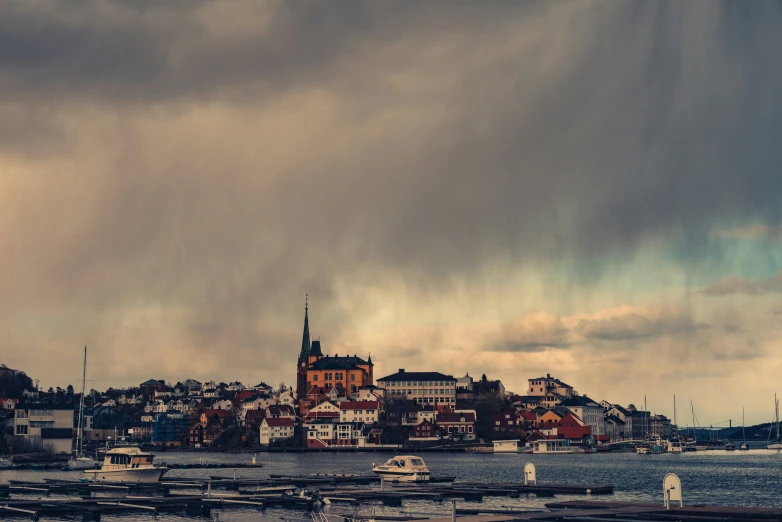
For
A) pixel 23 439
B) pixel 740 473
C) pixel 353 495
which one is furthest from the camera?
pixel 23 439

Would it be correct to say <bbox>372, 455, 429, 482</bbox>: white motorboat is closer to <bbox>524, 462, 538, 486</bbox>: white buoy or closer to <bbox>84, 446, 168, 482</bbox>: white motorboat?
<bbox>524, 462, 538, 486</bbox>: white buoy

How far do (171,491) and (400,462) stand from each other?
2338cm

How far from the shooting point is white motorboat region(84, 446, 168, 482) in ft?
303

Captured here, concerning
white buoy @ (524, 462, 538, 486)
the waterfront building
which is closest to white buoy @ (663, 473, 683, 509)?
white buoy @ (524, 462, 538, 486)

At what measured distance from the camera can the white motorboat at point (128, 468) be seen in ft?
303

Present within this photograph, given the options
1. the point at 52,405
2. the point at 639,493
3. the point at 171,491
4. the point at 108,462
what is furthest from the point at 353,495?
the point at 52,405

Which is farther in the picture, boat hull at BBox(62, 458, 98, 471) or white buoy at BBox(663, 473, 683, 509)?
boat hull at BBox(62, 458, 98, 471)

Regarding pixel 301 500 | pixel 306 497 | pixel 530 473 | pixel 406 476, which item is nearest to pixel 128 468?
pixel 406 476

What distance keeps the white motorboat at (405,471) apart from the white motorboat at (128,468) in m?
19.7

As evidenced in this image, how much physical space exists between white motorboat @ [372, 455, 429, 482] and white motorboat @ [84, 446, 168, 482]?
777 inches

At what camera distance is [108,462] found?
312 feet

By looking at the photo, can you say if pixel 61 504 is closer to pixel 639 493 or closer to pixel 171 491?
pixel 171 491

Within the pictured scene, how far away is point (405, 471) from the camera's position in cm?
9656

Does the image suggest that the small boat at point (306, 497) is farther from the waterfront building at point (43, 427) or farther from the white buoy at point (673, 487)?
the waterfront building at point (43, 427)
